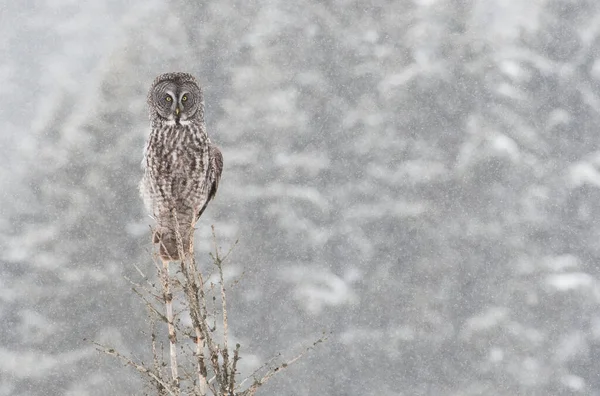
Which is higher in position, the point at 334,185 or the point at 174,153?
the point at 334,185

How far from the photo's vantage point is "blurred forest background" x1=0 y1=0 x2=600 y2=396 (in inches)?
1060

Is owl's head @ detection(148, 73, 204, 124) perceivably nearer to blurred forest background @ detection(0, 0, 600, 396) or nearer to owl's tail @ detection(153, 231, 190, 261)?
owl's tail @ detection(153, 231, 190, 261)

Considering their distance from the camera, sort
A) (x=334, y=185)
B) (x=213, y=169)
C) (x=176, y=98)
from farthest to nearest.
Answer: (x=334, y=185) < (x=213, y=169) < (x=176, y=98)

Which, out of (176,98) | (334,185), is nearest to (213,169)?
(176,98)

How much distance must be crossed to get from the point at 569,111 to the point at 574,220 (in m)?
5.07

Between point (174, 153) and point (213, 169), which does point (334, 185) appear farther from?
point (174, 153)

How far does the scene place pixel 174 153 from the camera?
465 cm

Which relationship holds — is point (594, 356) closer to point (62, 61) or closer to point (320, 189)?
point (320, 189)

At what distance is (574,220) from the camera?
2867cm

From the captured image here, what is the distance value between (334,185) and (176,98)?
27997mm

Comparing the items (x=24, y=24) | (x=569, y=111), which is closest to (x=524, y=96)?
(x=569, y=111)

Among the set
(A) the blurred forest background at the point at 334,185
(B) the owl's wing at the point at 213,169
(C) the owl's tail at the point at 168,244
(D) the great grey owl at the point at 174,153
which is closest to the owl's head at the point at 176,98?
(D) the great grey owl at the point at 174,153

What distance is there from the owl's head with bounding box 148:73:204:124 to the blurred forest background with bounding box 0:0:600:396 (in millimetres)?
21427

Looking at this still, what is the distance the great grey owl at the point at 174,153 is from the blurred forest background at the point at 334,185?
21.3 metres
